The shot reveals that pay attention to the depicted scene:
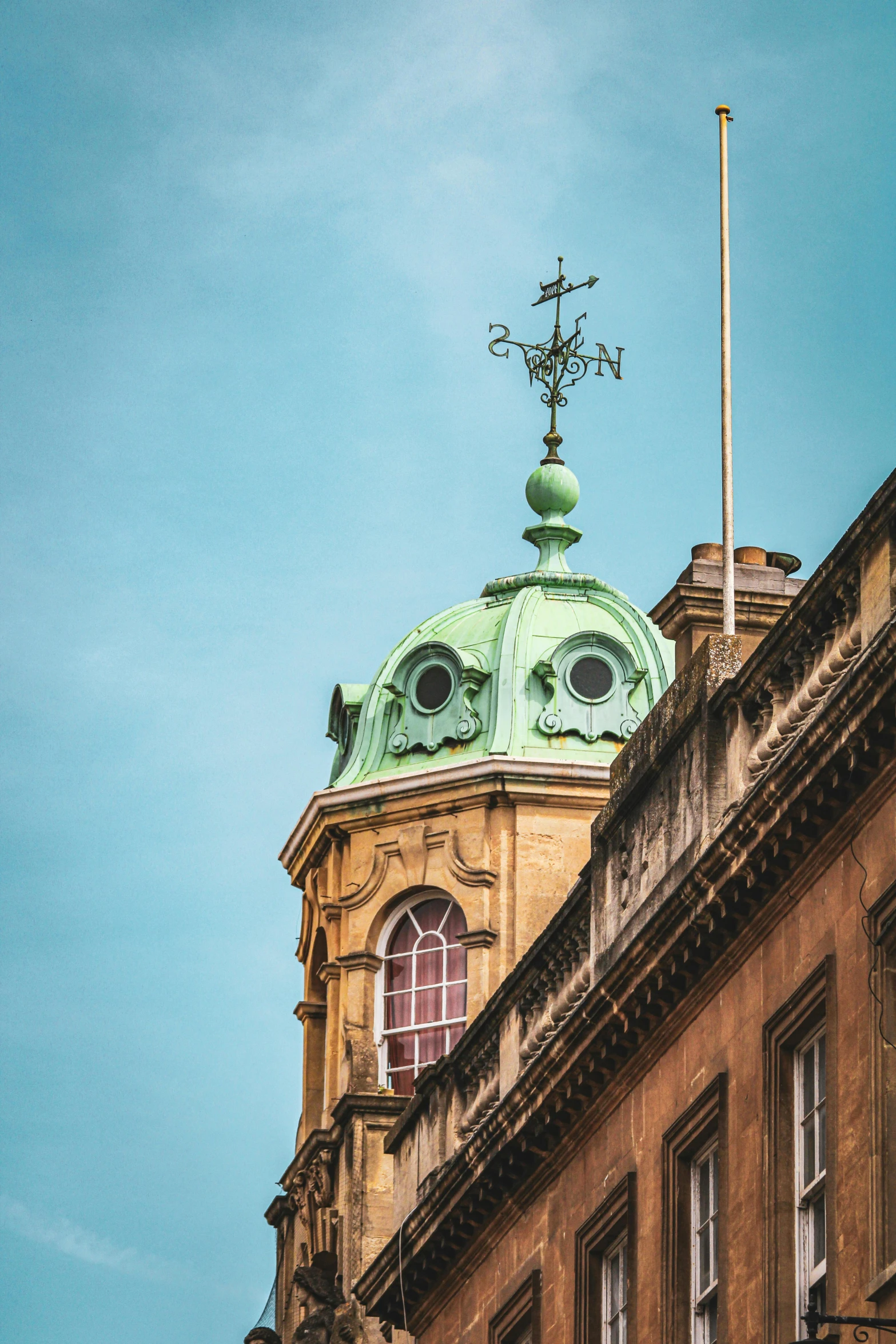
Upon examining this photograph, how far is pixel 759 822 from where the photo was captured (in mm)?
23250

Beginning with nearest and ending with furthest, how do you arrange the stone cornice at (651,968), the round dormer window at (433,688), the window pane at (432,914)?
the stone cornice at (651,968), the window pane at (432,914), the round dormer window at (433,688)

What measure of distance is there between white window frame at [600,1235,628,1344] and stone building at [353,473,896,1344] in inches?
1.1

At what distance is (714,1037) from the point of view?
24266 millimetres

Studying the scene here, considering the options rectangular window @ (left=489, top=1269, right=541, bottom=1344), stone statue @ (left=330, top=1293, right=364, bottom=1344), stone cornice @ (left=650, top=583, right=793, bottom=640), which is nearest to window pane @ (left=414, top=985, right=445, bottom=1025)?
stone statue @ (left=330, top=1293, right=364, bottom=1344)

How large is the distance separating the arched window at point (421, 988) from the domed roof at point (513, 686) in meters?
1.79

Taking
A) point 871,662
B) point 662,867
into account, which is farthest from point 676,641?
point 871,662

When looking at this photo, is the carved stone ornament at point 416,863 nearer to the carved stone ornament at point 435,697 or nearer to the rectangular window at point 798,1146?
the carved stone ornament at point 435,697

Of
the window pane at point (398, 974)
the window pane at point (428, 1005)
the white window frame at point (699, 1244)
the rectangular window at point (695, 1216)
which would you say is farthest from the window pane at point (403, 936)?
the white window frame at point (699, 1244)

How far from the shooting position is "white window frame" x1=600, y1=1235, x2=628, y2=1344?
25734mm

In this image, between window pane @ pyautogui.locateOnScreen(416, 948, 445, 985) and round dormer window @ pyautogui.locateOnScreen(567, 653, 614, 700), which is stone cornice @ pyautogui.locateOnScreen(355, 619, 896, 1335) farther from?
round dormer window @ pyautogui.locateOnScreen(567, 653, 614, 700)

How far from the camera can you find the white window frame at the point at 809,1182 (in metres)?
22.0

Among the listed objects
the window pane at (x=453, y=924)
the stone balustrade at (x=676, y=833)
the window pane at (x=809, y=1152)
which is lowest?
the window pane at (x=809, y=1152)

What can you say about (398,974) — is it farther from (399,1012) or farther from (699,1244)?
(699,1244)

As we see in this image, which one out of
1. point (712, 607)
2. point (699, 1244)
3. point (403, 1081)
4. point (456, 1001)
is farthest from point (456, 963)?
point (699, 1244)
